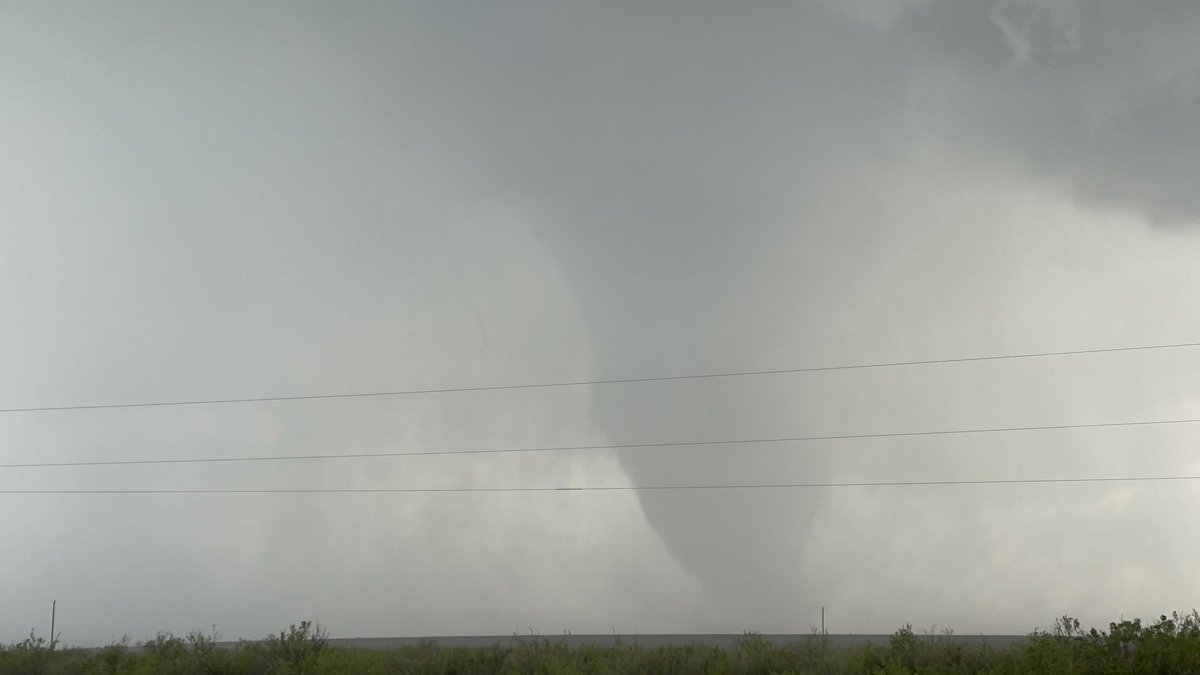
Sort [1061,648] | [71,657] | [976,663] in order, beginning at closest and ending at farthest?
[1061,648]
[976,663]
[71,657]

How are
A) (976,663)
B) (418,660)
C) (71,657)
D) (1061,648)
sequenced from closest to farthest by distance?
(1061,648)
(976,663)
(418,660)
(71,657)

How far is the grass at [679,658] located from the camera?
28156 mm

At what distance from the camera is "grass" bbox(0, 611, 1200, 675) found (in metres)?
28.2

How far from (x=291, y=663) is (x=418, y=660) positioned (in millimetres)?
4027

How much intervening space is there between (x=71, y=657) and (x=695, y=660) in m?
22.8

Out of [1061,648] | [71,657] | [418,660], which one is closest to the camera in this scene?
[1061,648]

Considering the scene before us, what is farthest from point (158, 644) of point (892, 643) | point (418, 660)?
point (892, 643)

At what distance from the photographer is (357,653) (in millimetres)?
35688

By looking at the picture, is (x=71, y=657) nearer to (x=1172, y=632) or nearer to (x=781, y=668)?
(x=781, y=668)

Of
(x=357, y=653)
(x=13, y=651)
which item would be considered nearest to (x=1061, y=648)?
(x=357, y=653)

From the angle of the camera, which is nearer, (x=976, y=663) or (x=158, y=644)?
(x=976, y=663)

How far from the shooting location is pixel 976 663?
31.7 metres

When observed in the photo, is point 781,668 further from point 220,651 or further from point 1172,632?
point 220,651

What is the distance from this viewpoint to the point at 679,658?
110 ft
